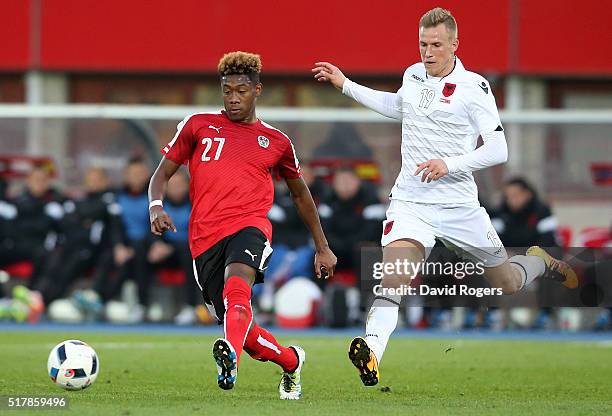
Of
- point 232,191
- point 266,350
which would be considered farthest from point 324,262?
point 232,191

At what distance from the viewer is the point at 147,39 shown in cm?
2206

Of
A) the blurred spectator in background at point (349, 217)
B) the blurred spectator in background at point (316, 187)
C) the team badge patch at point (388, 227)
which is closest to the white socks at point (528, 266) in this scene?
the team badge patch at point (388, 227)

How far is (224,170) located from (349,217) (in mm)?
8740

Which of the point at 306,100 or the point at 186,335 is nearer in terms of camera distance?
the point at 186,335

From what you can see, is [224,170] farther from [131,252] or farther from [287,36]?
[287,36]

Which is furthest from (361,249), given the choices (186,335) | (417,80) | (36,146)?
(417,80)

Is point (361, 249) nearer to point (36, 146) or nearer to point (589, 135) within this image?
point (589, 135)

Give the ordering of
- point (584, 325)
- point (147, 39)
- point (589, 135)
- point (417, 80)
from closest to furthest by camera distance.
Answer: point (417, 80) < point (584, 325) < point (589, 135) < point (147, 39)

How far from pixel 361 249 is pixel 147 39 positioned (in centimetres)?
761

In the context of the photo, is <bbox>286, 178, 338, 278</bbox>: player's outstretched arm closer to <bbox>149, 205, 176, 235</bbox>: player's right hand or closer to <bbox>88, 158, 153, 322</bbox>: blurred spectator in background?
<bbox>149, 205, 176, 235</bbox>: player's right hand

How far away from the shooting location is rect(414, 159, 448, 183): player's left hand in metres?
8.15

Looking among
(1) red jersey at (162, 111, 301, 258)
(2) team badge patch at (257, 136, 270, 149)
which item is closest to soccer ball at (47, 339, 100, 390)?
(1) red jersey at (162, 111, 301, 258)

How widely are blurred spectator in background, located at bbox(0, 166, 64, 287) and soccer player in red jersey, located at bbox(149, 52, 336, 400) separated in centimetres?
952

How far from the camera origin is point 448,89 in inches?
343
